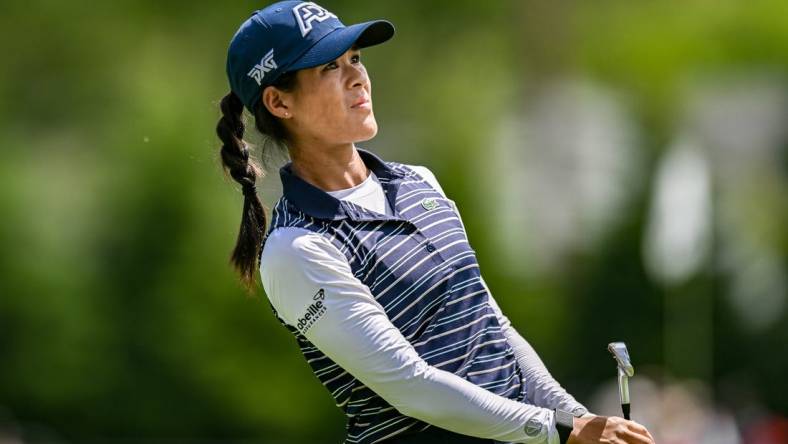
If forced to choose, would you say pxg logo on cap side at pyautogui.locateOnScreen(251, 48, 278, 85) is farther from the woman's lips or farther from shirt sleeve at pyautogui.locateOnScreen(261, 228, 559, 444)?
shirt sleeve at pyautogui.locateOnScreen(261, 228, 559, 444)

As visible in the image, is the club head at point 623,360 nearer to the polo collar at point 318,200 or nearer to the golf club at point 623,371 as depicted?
the golf club at point 623,371

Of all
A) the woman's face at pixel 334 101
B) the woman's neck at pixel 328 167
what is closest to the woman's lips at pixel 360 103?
the woman's face at pixel 334 101

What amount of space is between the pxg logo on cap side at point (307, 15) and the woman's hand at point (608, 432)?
107cm

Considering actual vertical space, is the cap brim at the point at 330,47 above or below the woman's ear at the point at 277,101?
above

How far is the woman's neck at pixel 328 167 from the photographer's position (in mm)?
3605

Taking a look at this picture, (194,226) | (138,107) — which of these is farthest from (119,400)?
(138,107)

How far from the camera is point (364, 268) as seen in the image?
134 inches

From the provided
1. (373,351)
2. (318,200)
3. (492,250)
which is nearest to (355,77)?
(318,200)

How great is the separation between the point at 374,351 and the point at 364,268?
0.21 metres

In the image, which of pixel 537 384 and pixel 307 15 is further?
pixel 537 384

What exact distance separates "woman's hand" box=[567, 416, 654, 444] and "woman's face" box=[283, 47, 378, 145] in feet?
2.77

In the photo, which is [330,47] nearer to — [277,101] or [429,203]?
[277,101]

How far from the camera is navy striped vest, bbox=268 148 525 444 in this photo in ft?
11.2

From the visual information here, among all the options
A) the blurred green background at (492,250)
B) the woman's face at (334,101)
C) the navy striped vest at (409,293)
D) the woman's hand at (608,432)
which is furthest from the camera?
the blurred green background at (492,250)
